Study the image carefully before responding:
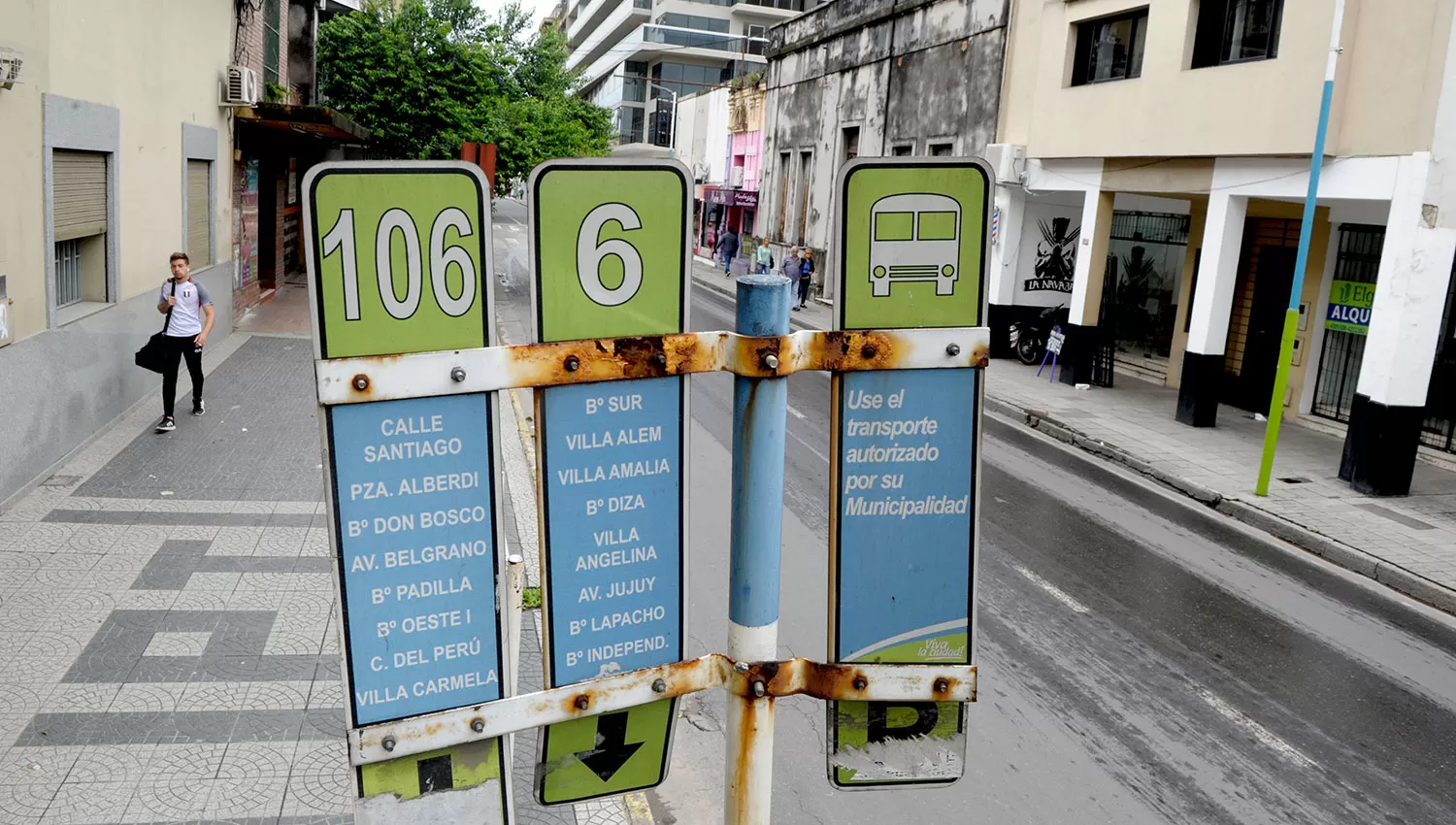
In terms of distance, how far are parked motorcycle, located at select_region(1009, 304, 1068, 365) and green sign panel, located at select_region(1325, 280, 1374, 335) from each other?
5.13 metres

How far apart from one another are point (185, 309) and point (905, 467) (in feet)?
34.2

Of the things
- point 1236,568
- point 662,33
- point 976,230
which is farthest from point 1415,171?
point 662,33

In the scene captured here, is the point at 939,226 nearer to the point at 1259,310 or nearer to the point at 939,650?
the point at 939,650

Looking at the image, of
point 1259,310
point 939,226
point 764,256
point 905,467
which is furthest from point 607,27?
point 905,467

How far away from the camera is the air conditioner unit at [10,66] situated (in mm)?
8023

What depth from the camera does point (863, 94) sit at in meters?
27.2

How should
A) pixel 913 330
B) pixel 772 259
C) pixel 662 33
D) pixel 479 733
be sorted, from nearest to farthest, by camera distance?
pixel 479 733
pixel 913 330
pixel 772 259
pixel 662 33

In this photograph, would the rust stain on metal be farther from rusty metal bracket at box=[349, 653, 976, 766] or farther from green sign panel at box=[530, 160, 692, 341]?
green sign panel at box=[530, 160, 692, 341]

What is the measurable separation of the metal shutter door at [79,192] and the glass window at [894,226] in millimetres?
9266

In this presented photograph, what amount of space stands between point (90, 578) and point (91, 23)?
5.65m

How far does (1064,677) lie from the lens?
705 centimetres

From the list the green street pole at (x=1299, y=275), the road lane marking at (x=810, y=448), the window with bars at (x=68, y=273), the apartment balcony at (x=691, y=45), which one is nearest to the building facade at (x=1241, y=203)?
the green street pole at (x=1299, y=275)

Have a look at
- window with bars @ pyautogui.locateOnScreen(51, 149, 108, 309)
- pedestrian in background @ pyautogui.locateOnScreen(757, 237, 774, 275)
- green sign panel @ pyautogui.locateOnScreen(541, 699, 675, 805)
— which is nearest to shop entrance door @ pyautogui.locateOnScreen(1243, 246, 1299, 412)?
pedestrian in background @ pyautogui.locateOnScreen(757, 237, 774, 275)

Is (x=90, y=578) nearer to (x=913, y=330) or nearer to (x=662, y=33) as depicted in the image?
(x=913, y=330)
